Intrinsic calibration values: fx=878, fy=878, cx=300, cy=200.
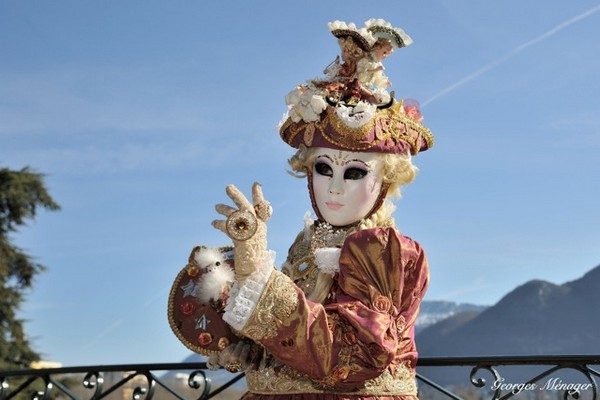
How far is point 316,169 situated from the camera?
11.5 ft

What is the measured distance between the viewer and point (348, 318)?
9.95ft

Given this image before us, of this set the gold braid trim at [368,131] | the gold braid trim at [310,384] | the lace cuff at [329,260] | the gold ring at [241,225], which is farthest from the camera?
the gold braid trim at [368,131]

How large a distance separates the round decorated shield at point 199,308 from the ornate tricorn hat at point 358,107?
0.61 metres

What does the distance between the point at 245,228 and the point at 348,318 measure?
48 centimetres

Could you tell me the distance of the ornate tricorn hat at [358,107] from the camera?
3393 mm

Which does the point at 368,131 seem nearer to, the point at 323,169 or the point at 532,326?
the point at 323,169

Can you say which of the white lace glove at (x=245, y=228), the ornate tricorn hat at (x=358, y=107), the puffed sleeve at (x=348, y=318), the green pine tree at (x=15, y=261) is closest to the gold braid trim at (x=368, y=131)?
the ornate tricorn hat at (x=358, y=107)

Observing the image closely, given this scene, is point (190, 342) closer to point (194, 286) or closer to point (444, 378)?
point (194, 286)

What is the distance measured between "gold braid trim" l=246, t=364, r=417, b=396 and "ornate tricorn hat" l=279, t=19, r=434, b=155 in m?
0.87

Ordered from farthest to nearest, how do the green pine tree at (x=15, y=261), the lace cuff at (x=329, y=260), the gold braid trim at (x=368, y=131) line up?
the green pine tree at (x=15, y=261) → the gold braid trim at (x=368, y=131) → the lace cuff at (x=329, y=260)

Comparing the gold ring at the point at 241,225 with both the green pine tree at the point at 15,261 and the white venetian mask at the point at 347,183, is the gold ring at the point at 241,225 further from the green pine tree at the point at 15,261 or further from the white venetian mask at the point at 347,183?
the green pine tree at the point at 15,261

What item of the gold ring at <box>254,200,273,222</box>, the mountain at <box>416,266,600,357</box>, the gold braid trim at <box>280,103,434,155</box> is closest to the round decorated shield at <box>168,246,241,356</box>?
the gold ring at <box>254,200,273,222</box>

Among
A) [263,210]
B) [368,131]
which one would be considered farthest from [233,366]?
[368,131]

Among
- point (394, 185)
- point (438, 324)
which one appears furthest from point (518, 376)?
point (394, 185)
